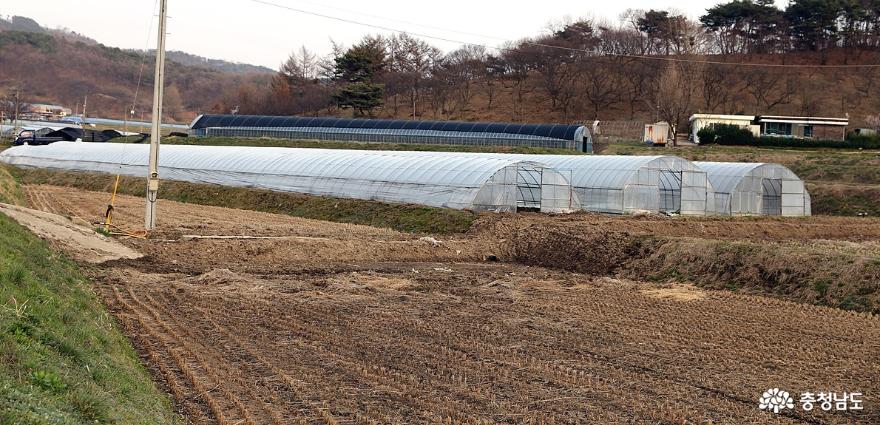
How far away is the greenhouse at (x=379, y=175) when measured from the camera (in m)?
32.8

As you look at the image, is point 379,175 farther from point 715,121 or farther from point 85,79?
point 85,79

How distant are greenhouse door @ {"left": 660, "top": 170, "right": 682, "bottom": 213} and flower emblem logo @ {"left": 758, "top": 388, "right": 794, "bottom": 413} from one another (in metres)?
26.2

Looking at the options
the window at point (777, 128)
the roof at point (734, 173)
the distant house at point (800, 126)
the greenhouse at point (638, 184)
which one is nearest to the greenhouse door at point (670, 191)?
the greenhouse at point (638, 184)

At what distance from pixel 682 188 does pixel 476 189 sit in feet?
30.2

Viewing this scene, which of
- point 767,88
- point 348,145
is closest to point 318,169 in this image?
point 348,145

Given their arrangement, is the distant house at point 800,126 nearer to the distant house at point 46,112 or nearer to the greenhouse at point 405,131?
the greenhouse at point 405,131

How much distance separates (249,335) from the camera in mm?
13055

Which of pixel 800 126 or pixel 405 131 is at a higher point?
pixel 800 126

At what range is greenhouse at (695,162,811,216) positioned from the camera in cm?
3738

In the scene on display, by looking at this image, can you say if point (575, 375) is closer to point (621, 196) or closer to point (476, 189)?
point (476, 189)

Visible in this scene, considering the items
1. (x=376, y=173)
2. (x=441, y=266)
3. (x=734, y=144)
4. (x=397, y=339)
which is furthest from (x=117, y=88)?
(x=397, y=339)

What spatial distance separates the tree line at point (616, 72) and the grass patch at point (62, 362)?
7009 centimetres

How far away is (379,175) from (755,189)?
15.4 meters

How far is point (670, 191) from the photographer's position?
3616cm
